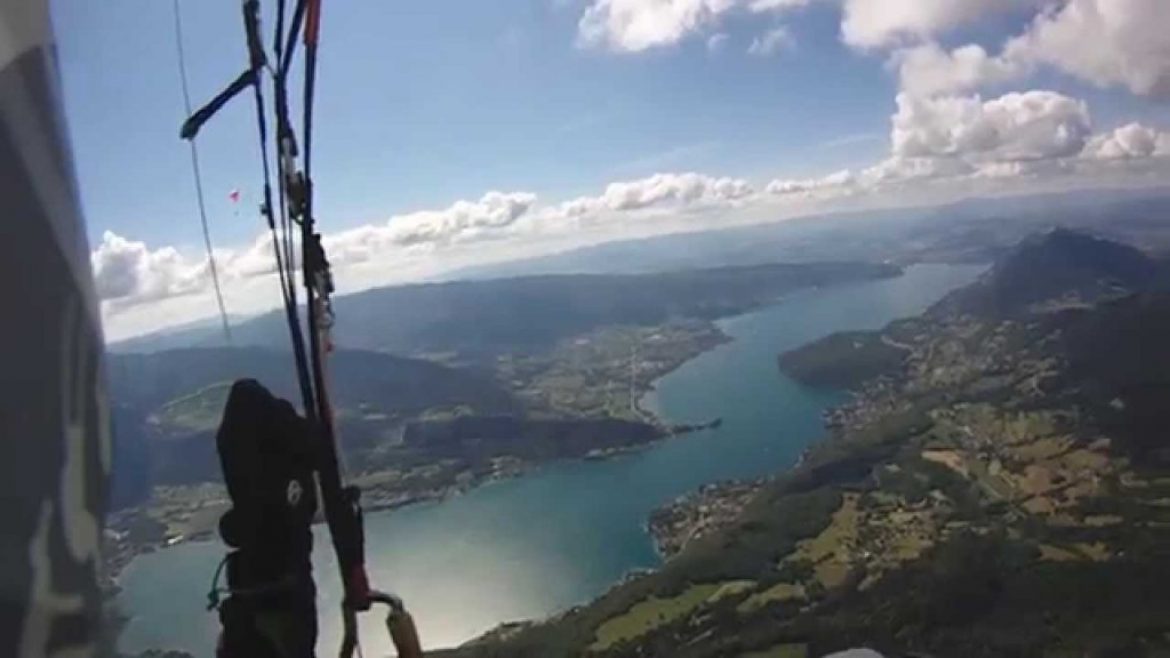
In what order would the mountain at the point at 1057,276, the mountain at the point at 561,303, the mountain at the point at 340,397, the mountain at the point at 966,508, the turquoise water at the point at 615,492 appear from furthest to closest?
the mountain at the point at 561,303
the mountain at the point at 1057,276
the turquoise water at the point at 615,492
the mountain at the point at 966,508
the mountain at the point at 340,397

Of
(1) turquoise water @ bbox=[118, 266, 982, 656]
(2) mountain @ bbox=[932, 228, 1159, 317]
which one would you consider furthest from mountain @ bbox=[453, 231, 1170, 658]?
(1) turquoise water @ bbox=[118, 266, 982, 656]

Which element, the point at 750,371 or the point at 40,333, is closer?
the point at 40,333

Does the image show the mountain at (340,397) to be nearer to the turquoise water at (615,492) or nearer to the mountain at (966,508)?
the turquoise water at (615,492)

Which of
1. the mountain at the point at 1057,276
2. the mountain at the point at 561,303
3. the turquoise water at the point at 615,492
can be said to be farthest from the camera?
the mountain at the point at 561,303

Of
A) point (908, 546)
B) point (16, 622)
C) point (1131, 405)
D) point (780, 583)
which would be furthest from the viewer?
point (1131, 405)

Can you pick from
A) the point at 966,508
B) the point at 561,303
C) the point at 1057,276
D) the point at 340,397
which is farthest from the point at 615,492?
the point at 340,397

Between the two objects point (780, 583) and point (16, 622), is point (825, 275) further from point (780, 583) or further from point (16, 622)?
point (16, 622)

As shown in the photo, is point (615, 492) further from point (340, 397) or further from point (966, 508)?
point (340, 397)

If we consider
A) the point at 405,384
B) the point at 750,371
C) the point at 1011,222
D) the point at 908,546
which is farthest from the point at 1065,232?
the point at 405,384

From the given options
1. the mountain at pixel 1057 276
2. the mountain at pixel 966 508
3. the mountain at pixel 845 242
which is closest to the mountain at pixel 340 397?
the mountain at pixel 845 242
